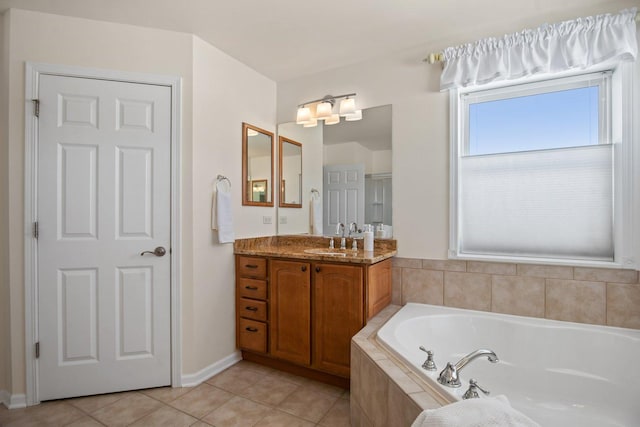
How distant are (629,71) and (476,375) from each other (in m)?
1.94

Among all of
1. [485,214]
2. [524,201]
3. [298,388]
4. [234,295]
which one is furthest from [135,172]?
[524,201]

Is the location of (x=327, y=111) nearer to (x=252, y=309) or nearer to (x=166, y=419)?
(x=252, y=309)

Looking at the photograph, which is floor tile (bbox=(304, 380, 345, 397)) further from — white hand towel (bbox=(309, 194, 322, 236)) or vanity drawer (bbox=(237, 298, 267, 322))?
white hand towel (bbox=(309, 194, 322, 236))

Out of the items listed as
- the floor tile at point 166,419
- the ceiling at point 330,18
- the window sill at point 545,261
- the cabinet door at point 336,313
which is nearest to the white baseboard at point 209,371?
the floor tile at point 166,419

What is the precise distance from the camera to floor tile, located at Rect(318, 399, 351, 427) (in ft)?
5.97

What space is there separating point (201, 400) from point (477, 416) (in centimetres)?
175

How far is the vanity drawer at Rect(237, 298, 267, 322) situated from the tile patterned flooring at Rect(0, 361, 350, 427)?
17.8 inches

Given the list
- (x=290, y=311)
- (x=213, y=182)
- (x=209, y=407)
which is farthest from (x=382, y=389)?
(x=213, y=182)

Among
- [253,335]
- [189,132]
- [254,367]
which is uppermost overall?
[189,132]

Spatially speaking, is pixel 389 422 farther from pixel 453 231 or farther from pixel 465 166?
pixel 465 166

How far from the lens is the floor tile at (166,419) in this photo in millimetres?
1792

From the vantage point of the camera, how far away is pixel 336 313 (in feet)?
7.02

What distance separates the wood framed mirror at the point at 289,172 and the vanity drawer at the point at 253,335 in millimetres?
1103

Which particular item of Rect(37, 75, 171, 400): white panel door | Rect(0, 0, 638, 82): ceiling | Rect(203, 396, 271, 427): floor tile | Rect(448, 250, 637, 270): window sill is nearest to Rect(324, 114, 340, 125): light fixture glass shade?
Rect(0, 0, 638, 82): ceiling
